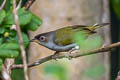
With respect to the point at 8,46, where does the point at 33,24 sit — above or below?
above

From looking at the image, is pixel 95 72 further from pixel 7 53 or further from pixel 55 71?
pixel 7 53

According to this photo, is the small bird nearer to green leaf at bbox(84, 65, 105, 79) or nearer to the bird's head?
the bird's head

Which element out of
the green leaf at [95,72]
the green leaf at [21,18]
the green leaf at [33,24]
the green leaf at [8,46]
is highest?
the green leaf at [21,18]

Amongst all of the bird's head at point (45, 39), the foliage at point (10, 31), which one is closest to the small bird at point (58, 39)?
the bird's head at point (45, 39)

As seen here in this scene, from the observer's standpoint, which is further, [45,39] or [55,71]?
[45,39]

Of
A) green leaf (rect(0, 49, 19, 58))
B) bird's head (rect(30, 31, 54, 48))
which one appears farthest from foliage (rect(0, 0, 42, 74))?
bird's head (rect(30, 31, 54, 48))

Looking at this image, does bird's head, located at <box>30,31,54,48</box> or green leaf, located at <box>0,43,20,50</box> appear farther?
bird's head, located at <box>30,31,54,48</box>

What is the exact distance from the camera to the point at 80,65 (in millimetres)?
4602

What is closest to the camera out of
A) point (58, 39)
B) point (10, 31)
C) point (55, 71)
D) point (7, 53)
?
point (55, 71)

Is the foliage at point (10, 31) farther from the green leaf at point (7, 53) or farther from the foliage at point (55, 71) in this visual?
the foliage at point (55, 71)

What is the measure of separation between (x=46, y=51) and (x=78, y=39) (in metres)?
3.37

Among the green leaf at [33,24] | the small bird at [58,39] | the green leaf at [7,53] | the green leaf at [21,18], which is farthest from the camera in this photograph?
the small bird at [58,39]

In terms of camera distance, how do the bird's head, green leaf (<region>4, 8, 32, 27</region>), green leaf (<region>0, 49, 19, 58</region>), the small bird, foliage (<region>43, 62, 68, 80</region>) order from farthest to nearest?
the bird's head
the small bird
green leaf (<region>4, 8, 32, 27</region>)
green leaf (<region>0, 49, 19, 58</region>)
foliage (<region>43, 62, 68, 80</region>)

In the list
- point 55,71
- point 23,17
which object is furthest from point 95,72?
point 23,17
